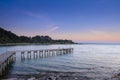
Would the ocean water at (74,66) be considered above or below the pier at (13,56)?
below

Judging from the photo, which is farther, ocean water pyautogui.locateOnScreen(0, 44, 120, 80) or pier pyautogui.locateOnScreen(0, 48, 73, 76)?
ocean water pyautogui.locateOnScreen(0, 44, 120, 80)

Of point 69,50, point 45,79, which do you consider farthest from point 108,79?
point 69,50

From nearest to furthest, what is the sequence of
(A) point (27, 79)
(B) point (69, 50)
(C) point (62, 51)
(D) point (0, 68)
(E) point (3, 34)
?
1. (A) point (27, 79)
2. (D) point (0, 68)
3. (C) point (62, 51)
4. (B) point (69, 50)
5. (E) point (3, 34)

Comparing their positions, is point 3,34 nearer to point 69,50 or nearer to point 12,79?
point 69,50

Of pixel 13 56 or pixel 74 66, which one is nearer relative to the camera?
pixel 74 66

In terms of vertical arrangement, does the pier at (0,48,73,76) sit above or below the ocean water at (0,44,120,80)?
above

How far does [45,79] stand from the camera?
2362cm

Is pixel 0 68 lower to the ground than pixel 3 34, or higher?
lower

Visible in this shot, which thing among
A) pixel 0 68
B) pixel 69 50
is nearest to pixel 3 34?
pixel 69 50

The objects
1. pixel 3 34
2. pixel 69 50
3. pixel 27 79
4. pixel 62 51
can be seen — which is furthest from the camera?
pixel 3 34

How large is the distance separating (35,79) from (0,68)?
5028 mm

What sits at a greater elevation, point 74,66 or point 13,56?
point 13,56

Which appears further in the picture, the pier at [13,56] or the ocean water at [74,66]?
the ocean water at [74,66]

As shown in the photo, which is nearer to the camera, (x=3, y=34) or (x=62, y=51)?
(x=62, y=51)
